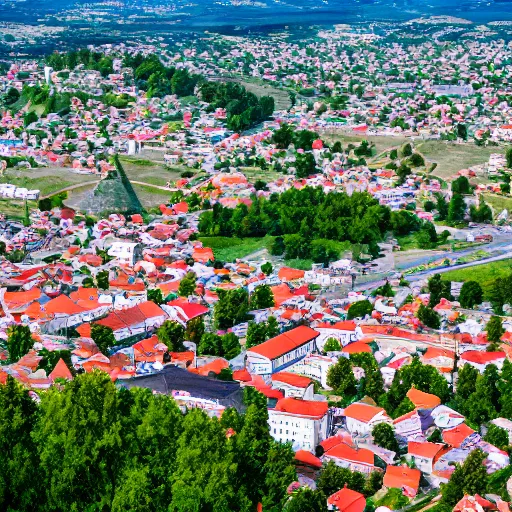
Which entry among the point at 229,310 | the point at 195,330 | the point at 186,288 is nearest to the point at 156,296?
the point at 186,288

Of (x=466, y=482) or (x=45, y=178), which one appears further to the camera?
(x=45, y=178)

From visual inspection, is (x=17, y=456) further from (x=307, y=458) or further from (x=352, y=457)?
(x=352, y=457)

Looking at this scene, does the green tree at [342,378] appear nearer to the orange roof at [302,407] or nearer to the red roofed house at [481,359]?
the orange roof at [302,407]

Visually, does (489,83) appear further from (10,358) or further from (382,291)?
(10,358)

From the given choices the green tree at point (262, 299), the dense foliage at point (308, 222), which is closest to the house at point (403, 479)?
the green tree at point (262, 299)

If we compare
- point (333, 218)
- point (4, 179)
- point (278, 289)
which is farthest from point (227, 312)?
point (4, 179)

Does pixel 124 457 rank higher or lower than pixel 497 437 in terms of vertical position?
higher
